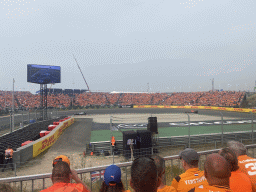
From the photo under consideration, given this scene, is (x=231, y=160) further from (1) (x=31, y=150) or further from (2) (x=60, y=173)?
(1) (x=31, y=150)

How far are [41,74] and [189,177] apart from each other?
25.7 m

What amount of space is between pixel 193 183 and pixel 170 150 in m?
8.68

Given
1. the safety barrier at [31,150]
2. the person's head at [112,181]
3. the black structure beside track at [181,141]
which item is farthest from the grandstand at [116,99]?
the person's head at [112,181]

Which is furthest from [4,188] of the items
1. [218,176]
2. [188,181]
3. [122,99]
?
[122,99]

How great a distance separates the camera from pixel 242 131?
12281 mm

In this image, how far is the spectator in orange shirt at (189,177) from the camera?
2.26m

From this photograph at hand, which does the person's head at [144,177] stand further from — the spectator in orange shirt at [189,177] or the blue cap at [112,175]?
the spectator in orange shirt at [189,177]

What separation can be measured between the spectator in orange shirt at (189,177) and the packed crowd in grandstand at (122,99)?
43.2 m

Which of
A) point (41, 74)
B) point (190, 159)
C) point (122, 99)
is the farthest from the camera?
point (122, 99)

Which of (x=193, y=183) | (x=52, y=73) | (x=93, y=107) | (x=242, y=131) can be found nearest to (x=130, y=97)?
(x=93, y=107)

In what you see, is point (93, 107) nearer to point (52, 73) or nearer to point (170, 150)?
point (52, 73)

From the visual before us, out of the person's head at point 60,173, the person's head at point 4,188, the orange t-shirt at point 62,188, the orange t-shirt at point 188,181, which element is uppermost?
the person's head at point 60,173

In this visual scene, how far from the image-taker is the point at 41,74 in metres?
24.0

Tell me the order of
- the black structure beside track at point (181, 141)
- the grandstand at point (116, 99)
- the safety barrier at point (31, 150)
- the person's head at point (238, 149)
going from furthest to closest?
the grandstand at point (116, 99) < the black structure beside track at point (181, 141) < the safety barrier at point (31, 150) < the person's head at point (238, 149)
